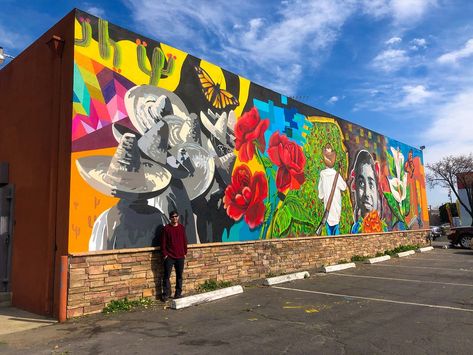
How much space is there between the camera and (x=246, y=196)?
39.7 feet

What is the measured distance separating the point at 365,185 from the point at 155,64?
40.6 feet

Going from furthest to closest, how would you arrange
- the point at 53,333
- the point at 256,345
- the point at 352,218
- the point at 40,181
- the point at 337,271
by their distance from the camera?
1. the point at 352,218
2. the point at 337,271
3. the point at 40,181
4. the point at 53,333
5. the point at 256,345

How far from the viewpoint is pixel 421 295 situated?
9680 millimetres

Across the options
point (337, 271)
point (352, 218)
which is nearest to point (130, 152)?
point (337, 271)

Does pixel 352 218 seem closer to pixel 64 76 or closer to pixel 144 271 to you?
pixel 144 271

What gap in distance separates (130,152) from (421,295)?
7.09 metres

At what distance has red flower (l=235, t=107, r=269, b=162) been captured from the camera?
12.1m

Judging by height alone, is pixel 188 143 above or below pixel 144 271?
above

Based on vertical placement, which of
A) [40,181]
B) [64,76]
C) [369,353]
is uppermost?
[64,76]

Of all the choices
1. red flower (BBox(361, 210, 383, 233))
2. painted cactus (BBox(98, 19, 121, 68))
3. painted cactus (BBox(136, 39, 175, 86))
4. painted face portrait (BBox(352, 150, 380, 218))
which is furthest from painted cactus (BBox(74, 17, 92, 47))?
red flower (BBox(361, 210, 383, 233))

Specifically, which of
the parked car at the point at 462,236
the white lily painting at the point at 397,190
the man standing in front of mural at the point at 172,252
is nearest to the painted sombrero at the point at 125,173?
the man standing in front of mural at the point at 172,252

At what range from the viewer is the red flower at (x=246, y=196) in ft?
37.9

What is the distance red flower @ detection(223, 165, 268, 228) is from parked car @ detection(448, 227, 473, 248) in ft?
53.2

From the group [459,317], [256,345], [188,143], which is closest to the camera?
[256,345]
